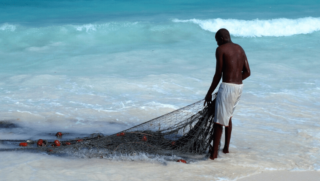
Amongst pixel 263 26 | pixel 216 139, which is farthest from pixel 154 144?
pixel 263 26

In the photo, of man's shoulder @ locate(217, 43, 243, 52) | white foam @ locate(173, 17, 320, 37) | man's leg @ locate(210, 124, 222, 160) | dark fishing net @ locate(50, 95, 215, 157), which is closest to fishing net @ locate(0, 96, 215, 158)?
dark fishing net @ locate(50, 95, 215, 157)

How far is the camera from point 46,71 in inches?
405

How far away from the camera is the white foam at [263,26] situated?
17828mm

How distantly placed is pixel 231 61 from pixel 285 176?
1.47m

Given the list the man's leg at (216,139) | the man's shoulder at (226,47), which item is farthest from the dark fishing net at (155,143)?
the man's shoulder at (226,47)

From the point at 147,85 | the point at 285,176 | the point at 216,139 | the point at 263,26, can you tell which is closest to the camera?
the point at 285,176

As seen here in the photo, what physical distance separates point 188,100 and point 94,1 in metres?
21.8

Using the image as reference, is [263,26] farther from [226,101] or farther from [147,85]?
[226,101]

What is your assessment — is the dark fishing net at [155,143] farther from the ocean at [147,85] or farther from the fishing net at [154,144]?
the ocean at [147,85]

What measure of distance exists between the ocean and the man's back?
42.1 inches

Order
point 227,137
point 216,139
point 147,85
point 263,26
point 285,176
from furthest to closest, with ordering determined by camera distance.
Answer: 1. point 263,26
2. point 147,85
3. point 227,137
4. point 216,139
5. point 285,176

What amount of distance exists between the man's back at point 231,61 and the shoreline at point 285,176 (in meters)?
1.11

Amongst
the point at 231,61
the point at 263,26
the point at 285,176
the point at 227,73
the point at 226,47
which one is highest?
the point at 263,26

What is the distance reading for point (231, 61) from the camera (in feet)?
12.8
